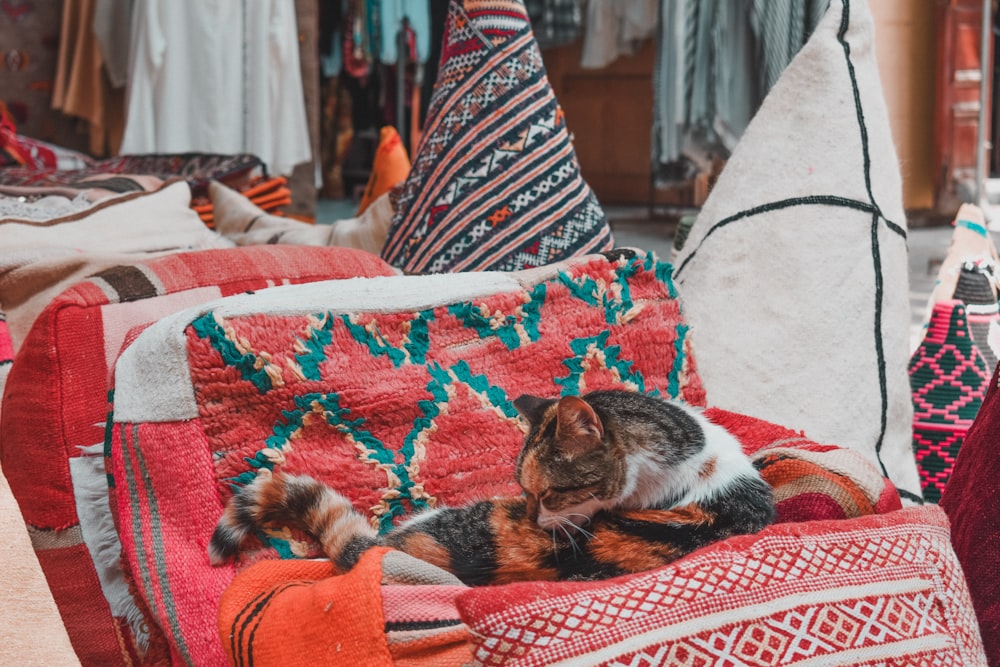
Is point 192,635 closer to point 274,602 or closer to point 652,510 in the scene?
point 274,602

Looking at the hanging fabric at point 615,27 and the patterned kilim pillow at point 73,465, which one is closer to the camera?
the patterned kilim pillow at point 73,465

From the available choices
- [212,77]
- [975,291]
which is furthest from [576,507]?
[212,77]

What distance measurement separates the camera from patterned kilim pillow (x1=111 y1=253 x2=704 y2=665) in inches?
35.1

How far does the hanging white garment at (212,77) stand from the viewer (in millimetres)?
3494

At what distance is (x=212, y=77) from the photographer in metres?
3.57

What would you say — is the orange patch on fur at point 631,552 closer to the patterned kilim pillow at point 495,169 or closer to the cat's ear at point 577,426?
the cat's ear at point 577,426

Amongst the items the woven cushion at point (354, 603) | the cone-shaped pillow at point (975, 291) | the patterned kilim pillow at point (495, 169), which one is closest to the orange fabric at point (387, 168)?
the patterned kilim pillow at point (495, 169)

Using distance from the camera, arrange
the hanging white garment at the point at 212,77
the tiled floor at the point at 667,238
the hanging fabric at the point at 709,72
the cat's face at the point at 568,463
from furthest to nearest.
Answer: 1. the hanging fabric at the point at 709,72
2. the tiled floor at the point at 667,238
3. the hanging white garment at the point at 212,77
4. the cat's face at the point at 568,463

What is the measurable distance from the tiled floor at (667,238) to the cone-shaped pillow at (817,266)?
2.13 metres

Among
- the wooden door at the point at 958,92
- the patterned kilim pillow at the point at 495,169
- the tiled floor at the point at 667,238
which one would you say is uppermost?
the patterned kilim pillow at the point at 495,169

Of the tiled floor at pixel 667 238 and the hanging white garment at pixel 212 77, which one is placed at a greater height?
the hanging white garment at pixel 212 77

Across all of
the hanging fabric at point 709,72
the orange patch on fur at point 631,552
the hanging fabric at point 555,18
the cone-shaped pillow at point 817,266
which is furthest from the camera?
the hanging fabric at point 555,18

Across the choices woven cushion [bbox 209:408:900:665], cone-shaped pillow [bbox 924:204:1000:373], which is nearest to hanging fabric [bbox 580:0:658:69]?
cone-shaped pillow [bbox 924:204:1000:373]

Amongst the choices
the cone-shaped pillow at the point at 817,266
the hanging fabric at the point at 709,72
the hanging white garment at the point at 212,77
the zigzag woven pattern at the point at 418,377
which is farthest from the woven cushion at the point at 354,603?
the hanging fabric at the point at 709,72
